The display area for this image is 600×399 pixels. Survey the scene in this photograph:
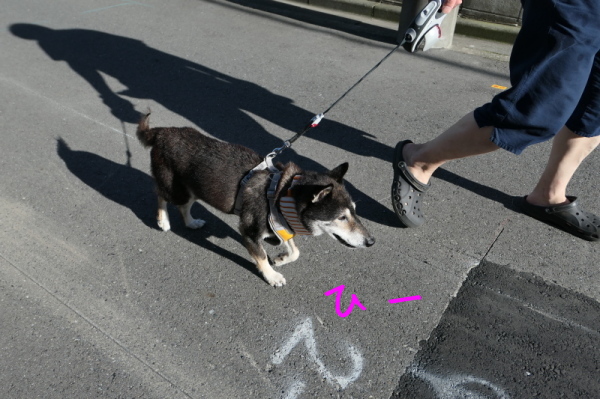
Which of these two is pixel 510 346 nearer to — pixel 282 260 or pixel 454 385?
pixel 454 385

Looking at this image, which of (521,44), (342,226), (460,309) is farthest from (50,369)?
(521,44)

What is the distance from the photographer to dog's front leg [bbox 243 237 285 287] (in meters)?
3.22

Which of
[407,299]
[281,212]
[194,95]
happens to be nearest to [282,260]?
[281,212]

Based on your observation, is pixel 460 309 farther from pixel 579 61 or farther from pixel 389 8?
pixel 389 8

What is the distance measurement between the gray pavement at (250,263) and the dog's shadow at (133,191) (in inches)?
0.7

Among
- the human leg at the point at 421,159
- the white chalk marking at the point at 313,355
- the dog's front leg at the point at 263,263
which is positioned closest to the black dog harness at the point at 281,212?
the dog's front leg at the point at 263,263

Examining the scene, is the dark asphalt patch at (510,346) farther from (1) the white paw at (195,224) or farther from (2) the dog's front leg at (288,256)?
(1) the white paw at (195,224)

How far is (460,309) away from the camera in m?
3.11

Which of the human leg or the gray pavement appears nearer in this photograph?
the gray pavement

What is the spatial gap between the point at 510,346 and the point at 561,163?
57.2 inches

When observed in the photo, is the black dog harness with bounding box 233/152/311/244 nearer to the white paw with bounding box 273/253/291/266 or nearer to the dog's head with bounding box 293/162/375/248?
the dog's head with bounding box 293/162/375/248

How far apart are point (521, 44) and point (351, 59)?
368cm

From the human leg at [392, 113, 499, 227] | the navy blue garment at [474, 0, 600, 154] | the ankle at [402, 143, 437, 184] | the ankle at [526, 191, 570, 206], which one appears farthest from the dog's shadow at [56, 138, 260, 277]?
the ankle at [526, 191, 570, 206]

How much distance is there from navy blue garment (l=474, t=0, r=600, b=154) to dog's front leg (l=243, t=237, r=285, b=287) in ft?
5.42
